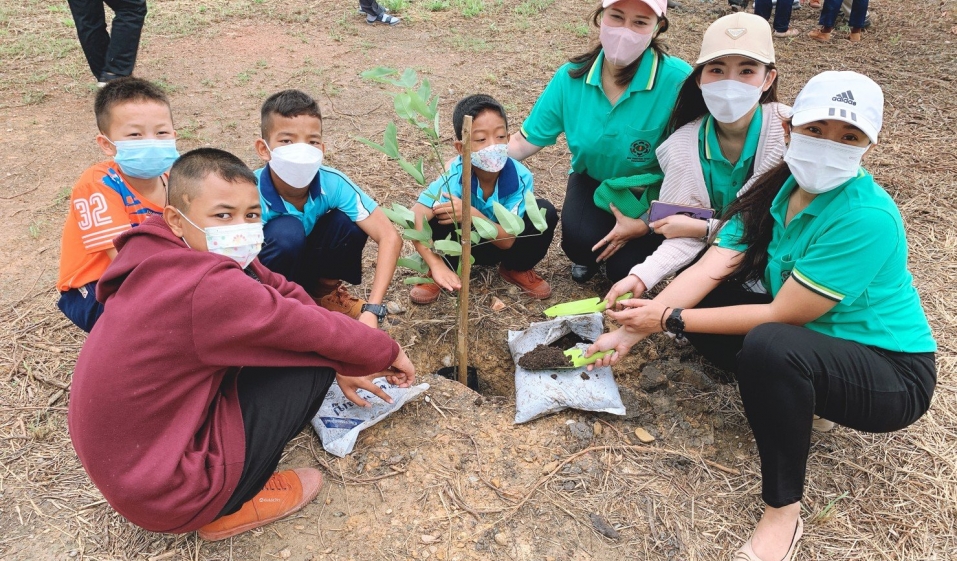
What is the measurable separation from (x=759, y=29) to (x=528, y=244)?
Answer: 1231 millimetres

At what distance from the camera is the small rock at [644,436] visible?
2180 millimetres

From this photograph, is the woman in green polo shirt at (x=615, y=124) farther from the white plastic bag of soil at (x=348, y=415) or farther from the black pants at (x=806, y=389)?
the white plastic bag of soil at (x=348, y=415)

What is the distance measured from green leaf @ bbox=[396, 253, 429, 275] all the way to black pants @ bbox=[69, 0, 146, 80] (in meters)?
3.43

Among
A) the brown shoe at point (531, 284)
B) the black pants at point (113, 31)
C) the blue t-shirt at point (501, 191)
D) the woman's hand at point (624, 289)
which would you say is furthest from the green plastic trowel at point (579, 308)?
the black pants at point (113, 31)

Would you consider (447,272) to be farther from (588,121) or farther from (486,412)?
(588,121)

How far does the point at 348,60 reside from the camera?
5.45 meters

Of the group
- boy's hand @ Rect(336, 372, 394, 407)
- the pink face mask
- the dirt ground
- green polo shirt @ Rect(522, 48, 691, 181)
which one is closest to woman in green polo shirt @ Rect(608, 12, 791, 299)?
green polo shirt @ Rect(522, 48, 691, 181)

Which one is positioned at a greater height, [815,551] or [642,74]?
[642,74]

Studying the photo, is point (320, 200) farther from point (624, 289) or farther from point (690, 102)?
point (690, 102)

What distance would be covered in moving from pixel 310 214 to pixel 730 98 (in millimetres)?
1646

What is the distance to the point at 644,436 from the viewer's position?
86.2 inches

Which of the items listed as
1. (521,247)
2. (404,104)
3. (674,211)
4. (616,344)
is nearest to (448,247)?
(404,104)

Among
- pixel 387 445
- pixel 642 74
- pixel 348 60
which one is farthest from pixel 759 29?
pixel 348 60

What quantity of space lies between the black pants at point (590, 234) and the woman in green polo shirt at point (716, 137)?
242 millimetres
